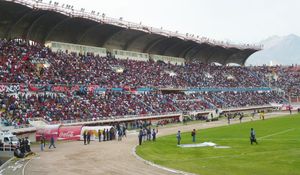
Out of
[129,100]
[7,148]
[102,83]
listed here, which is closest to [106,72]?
[102,83]

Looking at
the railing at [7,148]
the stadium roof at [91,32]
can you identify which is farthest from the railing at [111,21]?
the railing at [7,148]

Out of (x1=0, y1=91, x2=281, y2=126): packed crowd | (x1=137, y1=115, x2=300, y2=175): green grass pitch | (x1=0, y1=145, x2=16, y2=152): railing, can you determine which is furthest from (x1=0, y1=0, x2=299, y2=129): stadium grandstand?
(x1=137, y1=115, x2=300, y2=175): green grass pitch

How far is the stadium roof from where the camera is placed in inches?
2509

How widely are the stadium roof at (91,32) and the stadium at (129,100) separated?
219 millimetres

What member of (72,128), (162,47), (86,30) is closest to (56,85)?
(72,128)

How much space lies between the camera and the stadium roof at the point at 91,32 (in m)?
63.7

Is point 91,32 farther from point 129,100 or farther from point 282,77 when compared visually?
point 282,77

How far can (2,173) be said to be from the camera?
78.1 ft

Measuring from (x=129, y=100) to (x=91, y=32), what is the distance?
1737 cm

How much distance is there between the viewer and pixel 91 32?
77.5m

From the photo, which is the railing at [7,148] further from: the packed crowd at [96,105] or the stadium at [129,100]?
the packed crowd at [96,105]

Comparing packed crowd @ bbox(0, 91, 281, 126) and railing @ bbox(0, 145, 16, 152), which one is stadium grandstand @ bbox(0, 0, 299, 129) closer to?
packed crowd @ bbox(0, 91, 281, 126)

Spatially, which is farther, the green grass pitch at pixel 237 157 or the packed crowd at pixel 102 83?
the packed crowd at pixel 102 83

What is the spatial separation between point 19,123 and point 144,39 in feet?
162
